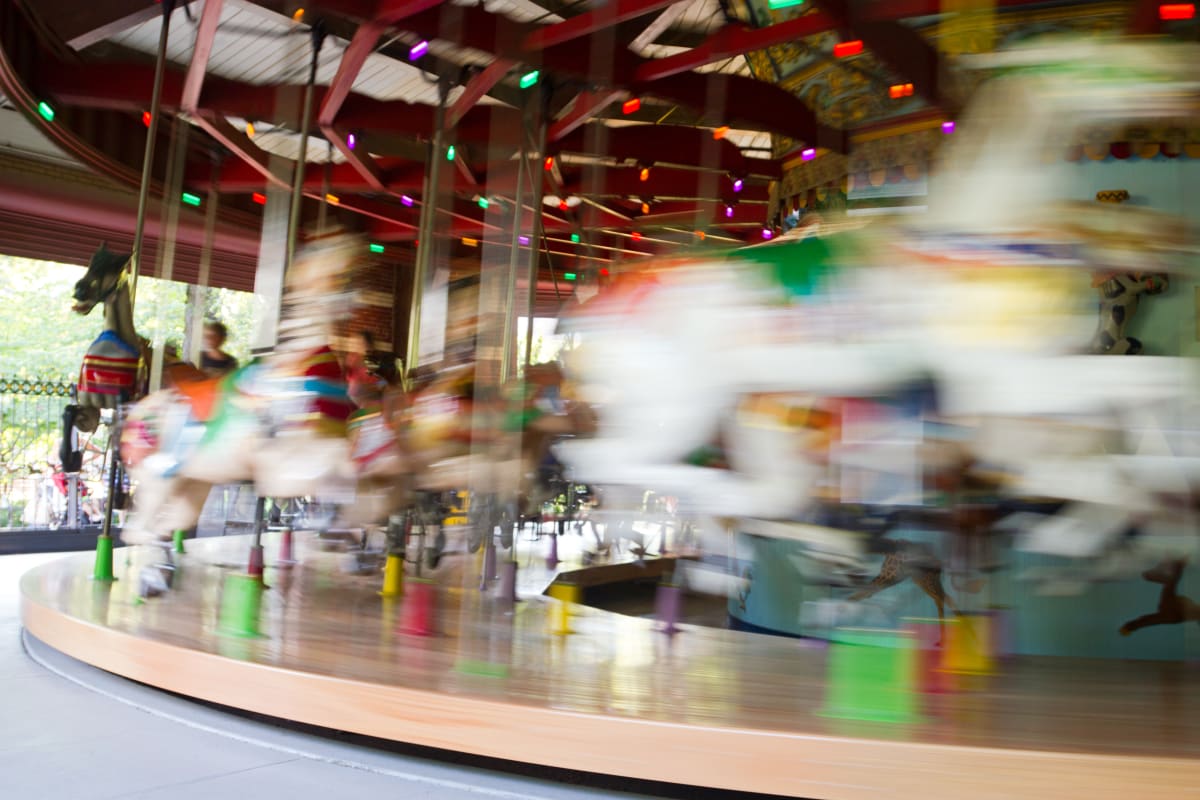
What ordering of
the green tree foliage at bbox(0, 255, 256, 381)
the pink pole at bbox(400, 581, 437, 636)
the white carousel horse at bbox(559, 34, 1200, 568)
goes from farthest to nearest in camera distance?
the green tree foliage at bbox(0, 255, 256, 381)
the pink pole at bbox(400, 581, 437, 636)
the white carousel horse at bbox(559, 34, 1200, 568)

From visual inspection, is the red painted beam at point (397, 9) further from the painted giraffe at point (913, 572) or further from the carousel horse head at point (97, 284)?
the painted giraffe at point (913, 572)

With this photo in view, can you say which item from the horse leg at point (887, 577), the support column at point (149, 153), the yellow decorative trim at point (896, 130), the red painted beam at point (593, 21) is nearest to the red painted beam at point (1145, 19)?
the yellow decorative trim at point (896, 130)

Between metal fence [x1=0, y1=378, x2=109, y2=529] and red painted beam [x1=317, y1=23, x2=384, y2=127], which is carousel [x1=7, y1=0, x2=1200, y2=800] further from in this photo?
metal fence [x1=0, y1=378, x2=109, y2=529]

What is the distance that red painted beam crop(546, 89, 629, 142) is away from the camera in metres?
4.95

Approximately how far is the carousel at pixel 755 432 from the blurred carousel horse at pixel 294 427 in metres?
0.02

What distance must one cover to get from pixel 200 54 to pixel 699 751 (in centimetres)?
430

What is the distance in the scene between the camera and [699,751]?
2141 mm

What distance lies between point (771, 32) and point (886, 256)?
2460 mm

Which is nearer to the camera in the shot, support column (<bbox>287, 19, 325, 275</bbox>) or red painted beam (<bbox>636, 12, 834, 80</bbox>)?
red painted beam (<bbox>636, 12, 834, 80</bbox>)

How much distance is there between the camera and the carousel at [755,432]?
6.25 feet

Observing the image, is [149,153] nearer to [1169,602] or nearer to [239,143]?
[239,143]

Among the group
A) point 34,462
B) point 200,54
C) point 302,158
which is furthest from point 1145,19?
point 34,462

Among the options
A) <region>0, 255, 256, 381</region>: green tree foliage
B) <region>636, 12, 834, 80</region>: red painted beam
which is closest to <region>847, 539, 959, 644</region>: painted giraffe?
<region>636, 12, 834, 80</region>: red painted beam

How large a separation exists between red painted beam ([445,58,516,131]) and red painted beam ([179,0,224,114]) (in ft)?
4.09
